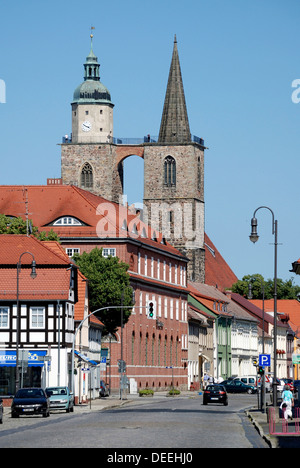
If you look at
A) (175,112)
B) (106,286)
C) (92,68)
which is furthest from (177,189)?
(106,286)

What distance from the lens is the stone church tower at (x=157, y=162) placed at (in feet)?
504

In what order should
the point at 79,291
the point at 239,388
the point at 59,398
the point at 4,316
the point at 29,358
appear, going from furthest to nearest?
1. the point at 239,388
2. the point at 79,291
3. the point at 4,316
4. the point at 29,358
5. the point at 59,398

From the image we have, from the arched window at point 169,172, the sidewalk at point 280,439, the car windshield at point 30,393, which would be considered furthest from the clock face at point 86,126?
the sidewalk at point 280,439

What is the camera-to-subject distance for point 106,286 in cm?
9781

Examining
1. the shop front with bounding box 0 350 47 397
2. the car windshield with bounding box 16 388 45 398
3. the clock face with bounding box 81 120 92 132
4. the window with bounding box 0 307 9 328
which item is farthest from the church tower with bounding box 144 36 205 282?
the car windshield with bounding box 16 388 45 398

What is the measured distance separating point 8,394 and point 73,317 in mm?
9766

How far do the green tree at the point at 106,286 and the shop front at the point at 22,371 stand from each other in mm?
21200

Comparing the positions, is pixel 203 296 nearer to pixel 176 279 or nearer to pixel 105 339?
pixel 176 279

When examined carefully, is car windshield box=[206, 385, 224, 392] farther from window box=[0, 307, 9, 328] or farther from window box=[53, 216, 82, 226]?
window box=[53, 216, 82, 226]

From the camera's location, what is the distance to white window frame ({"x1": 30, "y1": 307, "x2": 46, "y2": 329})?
76500 millimetres

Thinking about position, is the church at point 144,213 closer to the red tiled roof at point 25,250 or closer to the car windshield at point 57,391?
the red tiled roof at point 25,250

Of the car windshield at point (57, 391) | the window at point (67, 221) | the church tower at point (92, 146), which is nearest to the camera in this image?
the car windshield at point (57, 391)

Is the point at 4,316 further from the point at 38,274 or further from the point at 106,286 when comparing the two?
the point at 106,286

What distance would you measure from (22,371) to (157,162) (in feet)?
281
